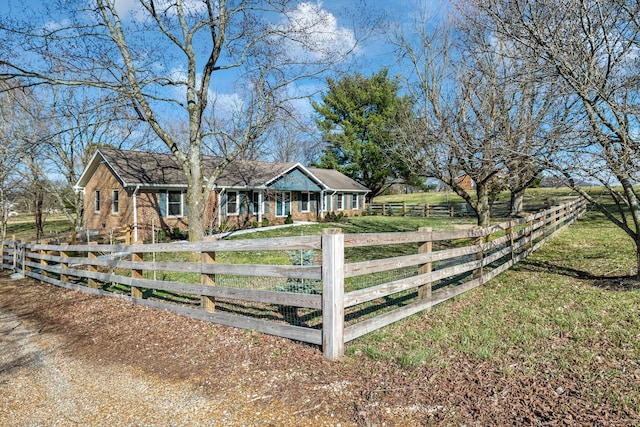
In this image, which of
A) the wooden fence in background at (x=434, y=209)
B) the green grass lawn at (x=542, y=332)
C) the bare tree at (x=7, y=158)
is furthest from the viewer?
the wooden fence in background at (x=434, y=209)

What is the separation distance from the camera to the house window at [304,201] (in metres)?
28.2

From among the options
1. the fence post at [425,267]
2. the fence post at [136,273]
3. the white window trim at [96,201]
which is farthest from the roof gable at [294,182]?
the fence post at [425,267]

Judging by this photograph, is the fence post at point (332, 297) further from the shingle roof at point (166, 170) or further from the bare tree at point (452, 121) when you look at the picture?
the shingle roof at point (166, 170)

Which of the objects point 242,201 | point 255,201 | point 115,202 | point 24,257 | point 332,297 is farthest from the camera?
point 255,201

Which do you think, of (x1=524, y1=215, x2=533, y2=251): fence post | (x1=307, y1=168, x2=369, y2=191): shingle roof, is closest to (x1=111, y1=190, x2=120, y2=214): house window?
(x1=307, y1=168, x2=369, y2=191): shingle roof

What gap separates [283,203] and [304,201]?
8.11 ft

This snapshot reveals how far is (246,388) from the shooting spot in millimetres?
3594

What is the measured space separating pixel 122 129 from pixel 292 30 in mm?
18585

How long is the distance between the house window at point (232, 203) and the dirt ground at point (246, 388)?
57.7ft

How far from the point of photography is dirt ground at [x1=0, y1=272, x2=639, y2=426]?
3.01m

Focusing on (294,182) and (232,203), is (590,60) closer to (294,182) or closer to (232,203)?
(232,203)

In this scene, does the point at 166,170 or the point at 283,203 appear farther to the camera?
the point at 283,203

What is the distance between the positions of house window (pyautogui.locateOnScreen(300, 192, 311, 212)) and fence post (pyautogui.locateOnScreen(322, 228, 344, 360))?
79.1 ft

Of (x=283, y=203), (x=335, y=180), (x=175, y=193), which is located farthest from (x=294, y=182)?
(x=175, y=193)
